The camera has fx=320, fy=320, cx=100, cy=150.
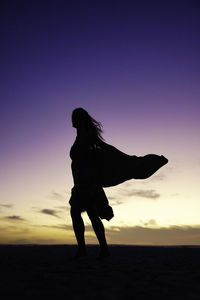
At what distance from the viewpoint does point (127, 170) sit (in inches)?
230

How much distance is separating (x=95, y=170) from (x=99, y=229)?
105 centimetres

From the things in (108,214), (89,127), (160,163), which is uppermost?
(89,127)

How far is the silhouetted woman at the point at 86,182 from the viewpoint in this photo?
5359 millimetres

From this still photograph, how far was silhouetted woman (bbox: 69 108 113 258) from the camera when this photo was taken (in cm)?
536

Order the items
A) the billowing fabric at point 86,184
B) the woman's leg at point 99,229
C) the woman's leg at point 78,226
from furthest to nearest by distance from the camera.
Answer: the billowing fabric at point 86,184, the woman's leg at point 78,226, the woman's leg at point 99,229

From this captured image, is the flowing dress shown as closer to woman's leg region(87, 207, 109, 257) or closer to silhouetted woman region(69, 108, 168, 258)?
silhouetted woman region(69, 108, 168, 258)

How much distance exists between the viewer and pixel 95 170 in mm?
5711
